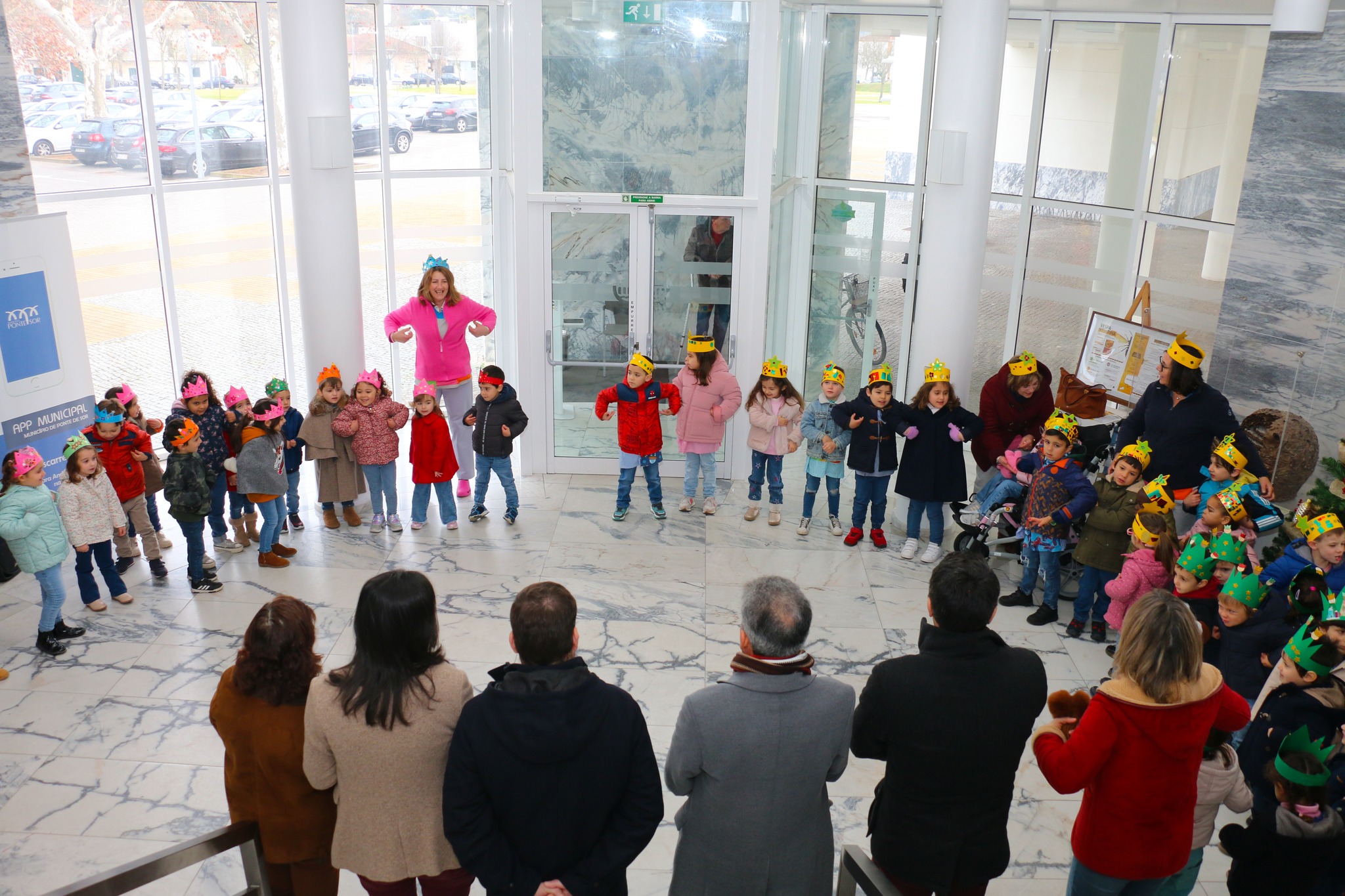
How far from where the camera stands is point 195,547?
21.7 feet

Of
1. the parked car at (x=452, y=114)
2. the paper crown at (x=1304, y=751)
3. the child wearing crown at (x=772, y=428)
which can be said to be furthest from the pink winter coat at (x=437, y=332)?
the paper crown at (x=1304, y=751)

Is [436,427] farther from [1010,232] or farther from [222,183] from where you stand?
[1010,232]

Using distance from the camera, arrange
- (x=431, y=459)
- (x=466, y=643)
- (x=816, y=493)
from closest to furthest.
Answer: (x=466, y=643)
(x=431, y=459)
(x=816, y=493)

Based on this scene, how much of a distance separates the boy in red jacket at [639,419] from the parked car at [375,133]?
3529 millimetres

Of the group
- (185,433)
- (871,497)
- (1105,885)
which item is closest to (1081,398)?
(871,497)

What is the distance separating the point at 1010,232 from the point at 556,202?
4.27 m

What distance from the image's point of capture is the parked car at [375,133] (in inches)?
377

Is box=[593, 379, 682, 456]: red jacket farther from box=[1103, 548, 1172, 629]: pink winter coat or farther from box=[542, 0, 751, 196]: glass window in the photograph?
box=[1103, 548, 1172, 629]: pink winter coat

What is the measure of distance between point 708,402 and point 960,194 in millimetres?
2337

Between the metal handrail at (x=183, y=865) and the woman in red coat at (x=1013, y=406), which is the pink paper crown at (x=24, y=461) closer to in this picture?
the metal handrail at (x=183, y=865)

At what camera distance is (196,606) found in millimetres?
6484

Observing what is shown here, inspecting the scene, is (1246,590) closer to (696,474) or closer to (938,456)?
(938,456)

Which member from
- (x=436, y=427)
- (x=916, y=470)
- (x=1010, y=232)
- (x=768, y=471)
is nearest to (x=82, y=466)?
(x=436, y=427)

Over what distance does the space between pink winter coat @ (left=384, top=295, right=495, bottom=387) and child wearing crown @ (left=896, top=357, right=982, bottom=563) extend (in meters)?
3.31
